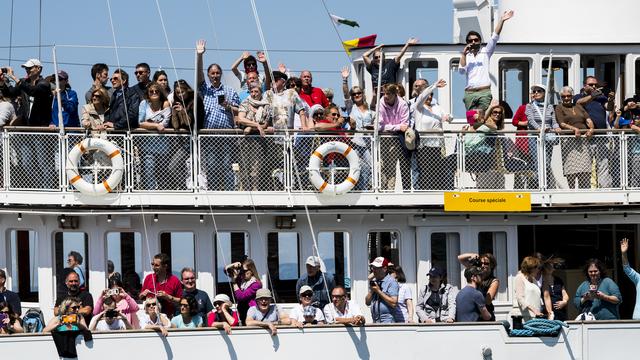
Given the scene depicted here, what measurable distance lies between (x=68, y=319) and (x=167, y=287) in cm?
159

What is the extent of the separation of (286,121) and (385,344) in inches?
152

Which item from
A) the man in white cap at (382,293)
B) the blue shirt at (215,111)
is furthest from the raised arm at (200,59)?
the man in white cap at (382,293)

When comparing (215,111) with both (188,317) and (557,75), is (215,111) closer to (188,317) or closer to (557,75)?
(188,317)

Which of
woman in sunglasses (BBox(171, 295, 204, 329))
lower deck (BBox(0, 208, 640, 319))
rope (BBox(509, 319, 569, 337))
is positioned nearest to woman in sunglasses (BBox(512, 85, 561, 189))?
lower deck (BBox(0, 208, 640, 319))

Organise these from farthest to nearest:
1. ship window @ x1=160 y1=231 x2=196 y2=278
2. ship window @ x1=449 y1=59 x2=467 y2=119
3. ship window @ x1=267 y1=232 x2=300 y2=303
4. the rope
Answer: ship window @ x1=449 y1=59 x2=467 y2=119 < ship window @ x1=267 y1=232 x2=300 y2=303 < ship window @ x1=160 y1=231 x2=196 y2=278 < the rope

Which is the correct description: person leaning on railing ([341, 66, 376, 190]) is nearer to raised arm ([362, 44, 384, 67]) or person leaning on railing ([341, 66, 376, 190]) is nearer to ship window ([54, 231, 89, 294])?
raised arm ([362, 44, 384, 67])

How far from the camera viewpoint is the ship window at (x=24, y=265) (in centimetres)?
2445

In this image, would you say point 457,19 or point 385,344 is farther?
point 457,19

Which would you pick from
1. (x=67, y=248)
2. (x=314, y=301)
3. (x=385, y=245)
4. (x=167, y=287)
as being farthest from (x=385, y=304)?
(x=67, y=248)

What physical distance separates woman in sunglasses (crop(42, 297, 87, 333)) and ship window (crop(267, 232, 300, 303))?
3.71 meters

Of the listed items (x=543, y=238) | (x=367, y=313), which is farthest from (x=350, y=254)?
(x=543, y=238)

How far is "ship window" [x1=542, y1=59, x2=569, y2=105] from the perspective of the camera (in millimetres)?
26359

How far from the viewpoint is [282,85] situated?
24766 mm

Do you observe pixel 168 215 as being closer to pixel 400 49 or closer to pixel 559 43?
pixel 400 49
